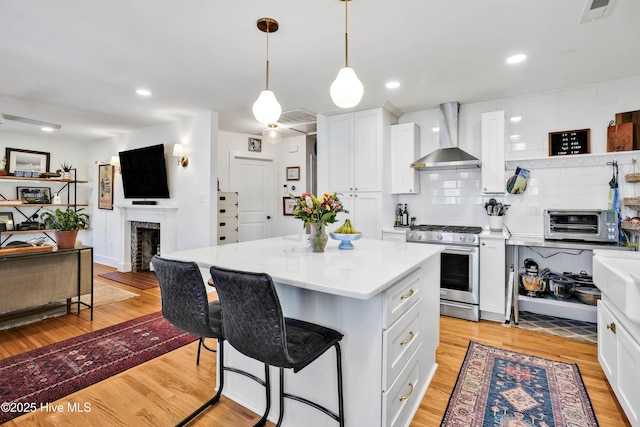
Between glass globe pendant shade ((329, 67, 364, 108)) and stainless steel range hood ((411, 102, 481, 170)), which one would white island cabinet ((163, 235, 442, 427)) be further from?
stainless steel range hood ((411, 102, 481, 170))

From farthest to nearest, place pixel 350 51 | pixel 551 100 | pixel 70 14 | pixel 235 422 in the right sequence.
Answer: pixel 551 100, pixel 350 51, pixel 70 14, pixel 235 422

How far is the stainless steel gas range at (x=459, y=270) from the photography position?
3.36 meters

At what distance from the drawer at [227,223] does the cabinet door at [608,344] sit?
4.56 meters

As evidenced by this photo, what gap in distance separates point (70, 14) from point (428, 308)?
308 centimetres

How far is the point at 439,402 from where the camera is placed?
1998 mm

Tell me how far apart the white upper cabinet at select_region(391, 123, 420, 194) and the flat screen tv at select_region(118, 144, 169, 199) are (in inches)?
135

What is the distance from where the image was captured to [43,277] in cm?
317

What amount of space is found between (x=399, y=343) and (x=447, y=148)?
284 cm

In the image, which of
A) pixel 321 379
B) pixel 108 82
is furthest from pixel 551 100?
pixel 108 82

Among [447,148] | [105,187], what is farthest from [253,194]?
[447,148]

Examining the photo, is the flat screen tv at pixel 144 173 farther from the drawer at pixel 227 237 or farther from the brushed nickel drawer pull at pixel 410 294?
the brushed nickel drawer pull at pixel 410 294

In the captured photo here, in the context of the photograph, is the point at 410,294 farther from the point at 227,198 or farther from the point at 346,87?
the point at 227,198

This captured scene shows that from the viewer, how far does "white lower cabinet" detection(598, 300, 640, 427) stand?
1.61 metres

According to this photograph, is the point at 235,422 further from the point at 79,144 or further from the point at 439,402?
the point at 79,144
